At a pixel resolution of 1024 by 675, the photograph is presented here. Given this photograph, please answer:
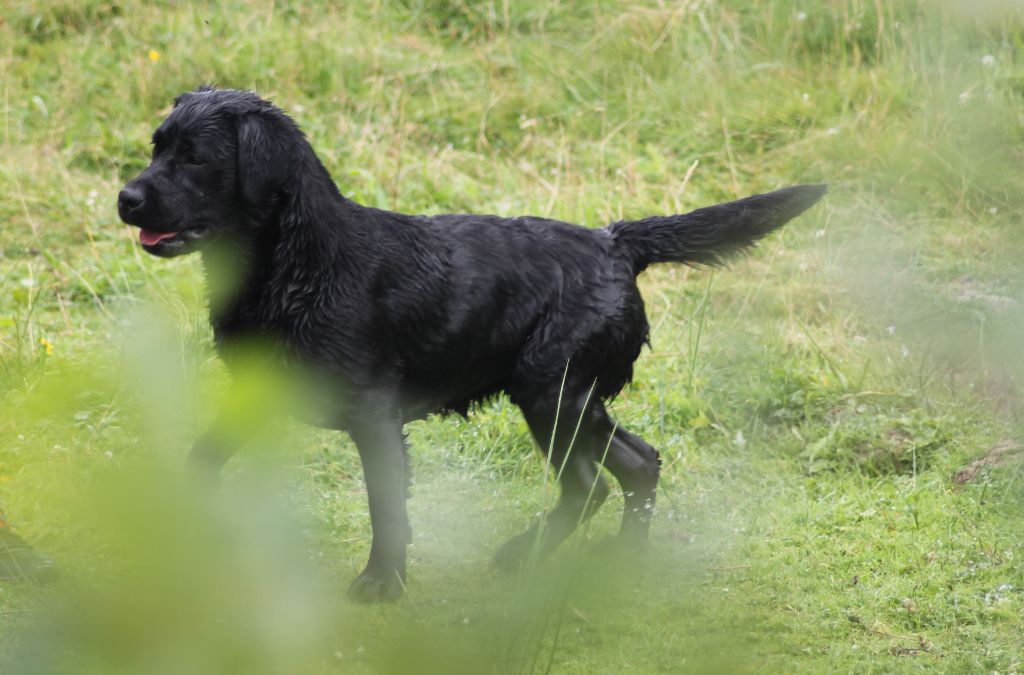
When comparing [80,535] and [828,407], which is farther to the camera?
[828,407]

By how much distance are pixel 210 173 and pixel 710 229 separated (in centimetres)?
151

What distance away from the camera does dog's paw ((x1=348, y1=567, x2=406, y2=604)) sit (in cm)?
A: 345

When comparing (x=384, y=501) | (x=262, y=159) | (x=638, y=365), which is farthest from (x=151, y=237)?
(x=638, y=365)

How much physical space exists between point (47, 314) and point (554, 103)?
3203mm

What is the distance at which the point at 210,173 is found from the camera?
3.33 metres

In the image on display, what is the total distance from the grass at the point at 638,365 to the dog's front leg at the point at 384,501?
0.10 metres

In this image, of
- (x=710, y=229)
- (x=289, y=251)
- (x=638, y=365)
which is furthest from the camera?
(x=638, y=365)

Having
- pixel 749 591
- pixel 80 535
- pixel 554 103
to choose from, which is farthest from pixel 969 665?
pixel 554 103

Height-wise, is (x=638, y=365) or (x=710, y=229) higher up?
(x=710, y=229)

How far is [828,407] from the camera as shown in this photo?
4840 mm

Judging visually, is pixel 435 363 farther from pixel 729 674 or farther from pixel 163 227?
pixel 729 674

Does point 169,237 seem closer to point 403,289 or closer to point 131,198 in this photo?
point 131,198

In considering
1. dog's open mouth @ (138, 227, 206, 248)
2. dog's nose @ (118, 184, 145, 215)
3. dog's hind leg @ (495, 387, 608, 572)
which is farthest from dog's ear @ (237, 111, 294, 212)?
dog's hind leg @ (495, 387, 608, 572)

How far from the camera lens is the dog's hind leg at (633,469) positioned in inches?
155
